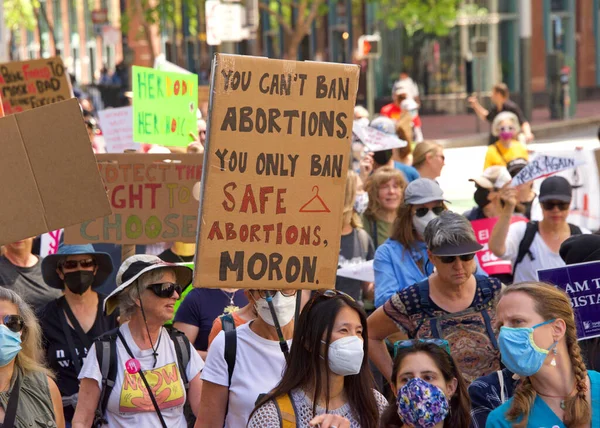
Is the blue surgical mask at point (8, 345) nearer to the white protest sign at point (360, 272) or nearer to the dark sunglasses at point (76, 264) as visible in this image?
the dark sunglasses at point (76, 264)

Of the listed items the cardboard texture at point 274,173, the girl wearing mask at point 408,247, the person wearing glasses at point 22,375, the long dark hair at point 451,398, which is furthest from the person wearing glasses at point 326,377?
the girl wearing mask at point 408,247

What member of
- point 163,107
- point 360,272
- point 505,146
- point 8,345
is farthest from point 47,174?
point 505,146

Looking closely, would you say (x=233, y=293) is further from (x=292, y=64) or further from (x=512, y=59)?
(x=512, y=59)

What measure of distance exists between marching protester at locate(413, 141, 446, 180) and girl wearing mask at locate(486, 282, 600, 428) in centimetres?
526

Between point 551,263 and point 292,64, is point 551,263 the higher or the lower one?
the lower one

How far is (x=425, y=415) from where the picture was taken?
4172 millimetres

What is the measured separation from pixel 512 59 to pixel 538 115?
10.7ft

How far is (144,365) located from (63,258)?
1.35 metres

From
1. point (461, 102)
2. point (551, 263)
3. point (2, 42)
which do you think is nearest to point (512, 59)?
point (461, 102)

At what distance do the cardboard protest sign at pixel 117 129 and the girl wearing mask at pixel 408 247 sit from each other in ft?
18.1

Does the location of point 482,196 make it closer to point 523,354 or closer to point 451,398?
point 451,398

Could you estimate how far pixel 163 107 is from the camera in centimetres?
997

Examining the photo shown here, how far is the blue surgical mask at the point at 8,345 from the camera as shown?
4.68m

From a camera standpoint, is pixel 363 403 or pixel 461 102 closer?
pixel 363 403
